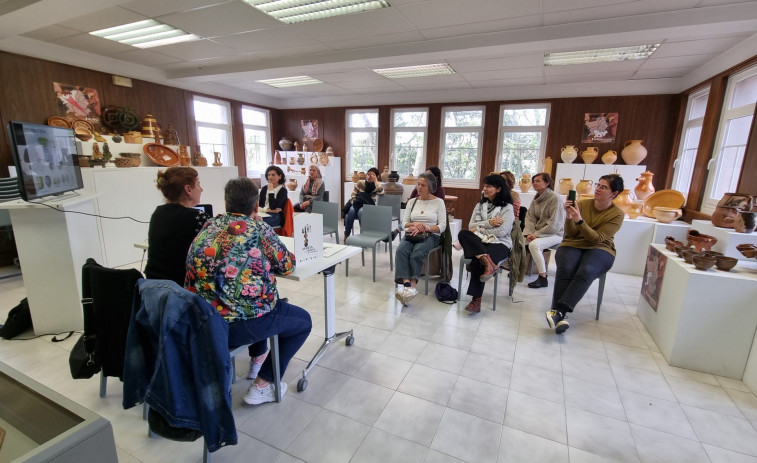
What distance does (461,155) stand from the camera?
675cm

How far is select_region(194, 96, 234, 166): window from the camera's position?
248 inches

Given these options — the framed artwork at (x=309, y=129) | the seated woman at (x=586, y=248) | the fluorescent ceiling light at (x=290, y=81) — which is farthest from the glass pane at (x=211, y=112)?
the seated woman at (x=586, y=248)

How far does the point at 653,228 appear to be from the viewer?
4.04m

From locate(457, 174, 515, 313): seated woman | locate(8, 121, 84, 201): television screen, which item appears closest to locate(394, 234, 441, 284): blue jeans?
locate(457, 174, 515, 313): seated woman

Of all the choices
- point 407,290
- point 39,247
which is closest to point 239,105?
point 39,247

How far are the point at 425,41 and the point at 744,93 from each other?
3.42 meters

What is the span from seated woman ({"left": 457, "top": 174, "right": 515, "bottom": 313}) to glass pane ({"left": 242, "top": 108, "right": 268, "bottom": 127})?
19.2ft

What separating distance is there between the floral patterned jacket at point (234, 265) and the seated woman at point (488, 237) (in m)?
1.96

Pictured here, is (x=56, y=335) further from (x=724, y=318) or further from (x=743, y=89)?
(x=743, y=89)

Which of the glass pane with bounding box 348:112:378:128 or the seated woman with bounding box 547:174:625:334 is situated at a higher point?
the glass pane with bounding box 348:112:378:128

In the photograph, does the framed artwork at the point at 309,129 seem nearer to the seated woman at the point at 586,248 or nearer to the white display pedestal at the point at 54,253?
the white display pedestal at the point at 54,253

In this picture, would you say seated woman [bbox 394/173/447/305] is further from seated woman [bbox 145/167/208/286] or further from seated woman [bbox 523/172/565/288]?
seated woman [bbox 145/167/208/286]

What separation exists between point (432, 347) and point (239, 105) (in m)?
6.48

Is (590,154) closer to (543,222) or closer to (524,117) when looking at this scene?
(524,117)
